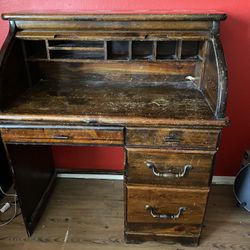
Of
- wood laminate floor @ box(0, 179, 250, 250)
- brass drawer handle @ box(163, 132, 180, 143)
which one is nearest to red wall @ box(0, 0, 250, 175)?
wood laminate floor @ box(0, 179, 250, 250)

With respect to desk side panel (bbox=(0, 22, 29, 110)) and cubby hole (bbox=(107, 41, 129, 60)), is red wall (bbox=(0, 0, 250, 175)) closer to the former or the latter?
cubby hole (bbox=(107, 41, 129, 60))

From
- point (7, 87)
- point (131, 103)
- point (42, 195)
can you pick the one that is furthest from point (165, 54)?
point (42, 195)

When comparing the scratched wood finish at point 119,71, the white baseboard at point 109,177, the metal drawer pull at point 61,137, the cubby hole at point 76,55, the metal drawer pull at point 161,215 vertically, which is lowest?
the white baseboard at point 109,177

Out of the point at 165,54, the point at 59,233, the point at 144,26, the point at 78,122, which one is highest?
the point at 144,26

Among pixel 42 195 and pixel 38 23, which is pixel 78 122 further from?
pixel 42 195

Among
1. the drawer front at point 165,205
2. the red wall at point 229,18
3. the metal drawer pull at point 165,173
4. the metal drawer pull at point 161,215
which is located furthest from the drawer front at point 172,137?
the red wall at point 229,18

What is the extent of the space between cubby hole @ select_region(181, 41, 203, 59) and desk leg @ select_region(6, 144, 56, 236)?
1042 millimetres

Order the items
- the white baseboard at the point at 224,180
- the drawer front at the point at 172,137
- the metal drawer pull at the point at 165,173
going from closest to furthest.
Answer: the drawer front at the point at 172,137, the metal drawer pull at the point at 165,173, the white baseboard at the point at 224,180

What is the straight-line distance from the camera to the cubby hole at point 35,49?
1.44m

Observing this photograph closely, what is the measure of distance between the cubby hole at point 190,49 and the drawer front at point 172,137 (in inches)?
20.1

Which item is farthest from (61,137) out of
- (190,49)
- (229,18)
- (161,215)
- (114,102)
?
(229,18)

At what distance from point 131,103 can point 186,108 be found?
0.86 feet

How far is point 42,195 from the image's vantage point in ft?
5.81

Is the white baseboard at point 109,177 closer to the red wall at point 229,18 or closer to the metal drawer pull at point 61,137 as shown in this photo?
the red wall at point 229,18
